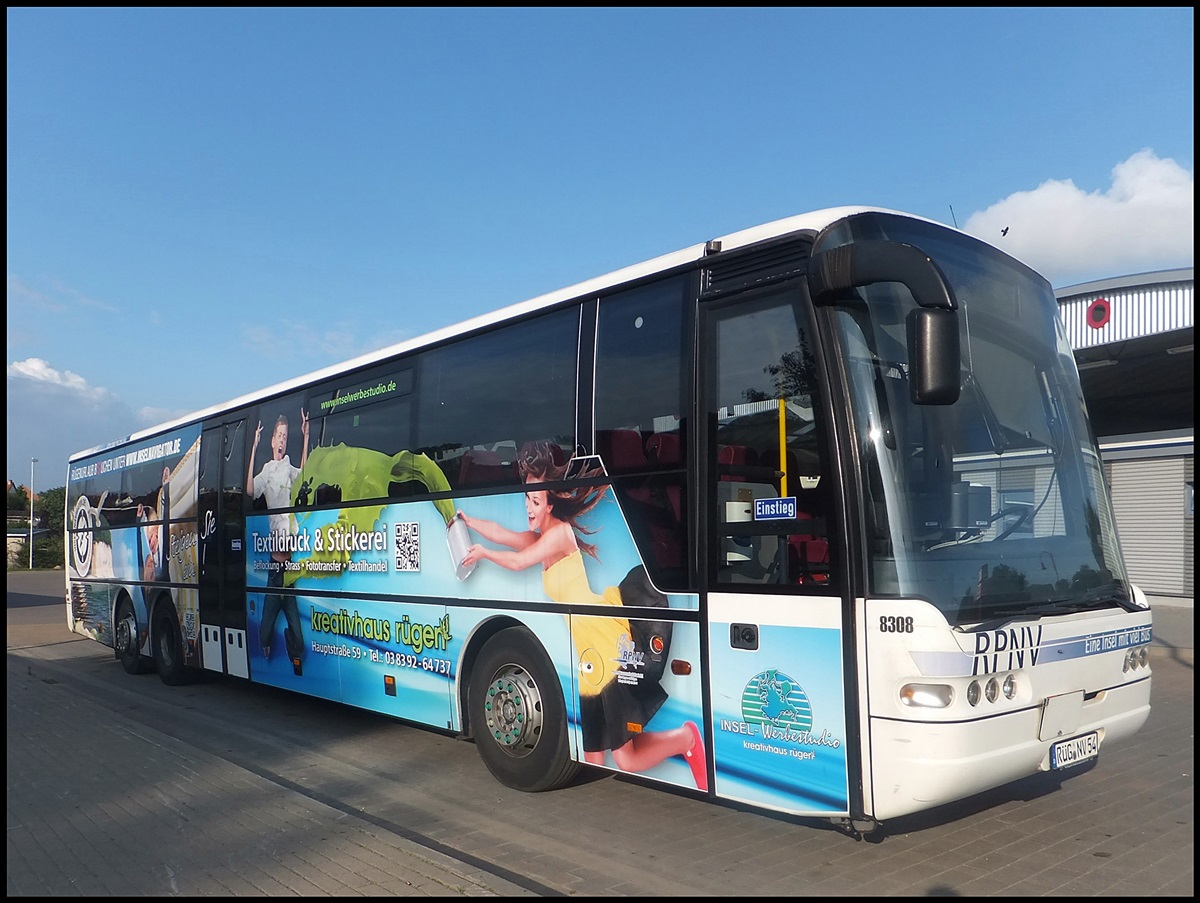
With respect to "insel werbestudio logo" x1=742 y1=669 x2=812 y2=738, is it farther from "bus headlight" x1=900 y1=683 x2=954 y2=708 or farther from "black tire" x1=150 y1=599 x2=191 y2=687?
"black tire" x1=150 y1=599 x2=191 y2=687

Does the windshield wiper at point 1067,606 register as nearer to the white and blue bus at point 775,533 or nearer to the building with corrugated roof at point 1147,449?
the white and blue bus at point 775,533

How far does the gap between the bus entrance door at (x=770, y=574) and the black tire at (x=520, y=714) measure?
1.58m

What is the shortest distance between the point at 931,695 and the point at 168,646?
11.3m

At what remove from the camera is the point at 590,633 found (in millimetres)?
6168

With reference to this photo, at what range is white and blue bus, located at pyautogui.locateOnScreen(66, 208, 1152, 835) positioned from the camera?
15.1 feet

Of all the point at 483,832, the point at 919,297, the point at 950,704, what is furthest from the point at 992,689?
the point at 483,832

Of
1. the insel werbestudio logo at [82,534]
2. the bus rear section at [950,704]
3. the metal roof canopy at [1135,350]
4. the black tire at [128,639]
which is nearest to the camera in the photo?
Result: the bus rear section at [950,704]

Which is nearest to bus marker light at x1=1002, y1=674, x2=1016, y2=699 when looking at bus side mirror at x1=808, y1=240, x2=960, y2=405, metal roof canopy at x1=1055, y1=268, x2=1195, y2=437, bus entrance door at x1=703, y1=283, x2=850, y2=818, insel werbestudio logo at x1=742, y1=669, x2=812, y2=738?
bus entrance door at x1=703, y1=283, x2=850, y2=818

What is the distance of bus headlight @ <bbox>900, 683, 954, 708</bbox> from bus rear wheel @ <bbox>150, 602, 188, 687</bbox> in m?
10.6

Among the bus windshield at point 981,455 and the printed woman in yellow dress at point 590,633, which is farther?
the printed woman in yellow dress at point 590,633

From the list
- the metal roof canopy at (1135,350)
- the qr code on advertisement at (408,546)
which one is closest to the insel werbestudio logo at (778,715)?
the qr code on advertisement at (408,546)

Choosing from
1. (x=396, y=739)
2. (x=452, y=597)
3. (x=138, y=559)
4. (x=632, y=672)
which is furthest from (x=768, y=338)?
(x=138, y=559)

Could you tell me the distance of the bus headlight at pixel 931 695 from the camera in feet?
14.6

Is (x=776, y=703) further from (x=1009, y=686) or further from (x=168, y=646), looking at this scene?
(x=168, y=646)
